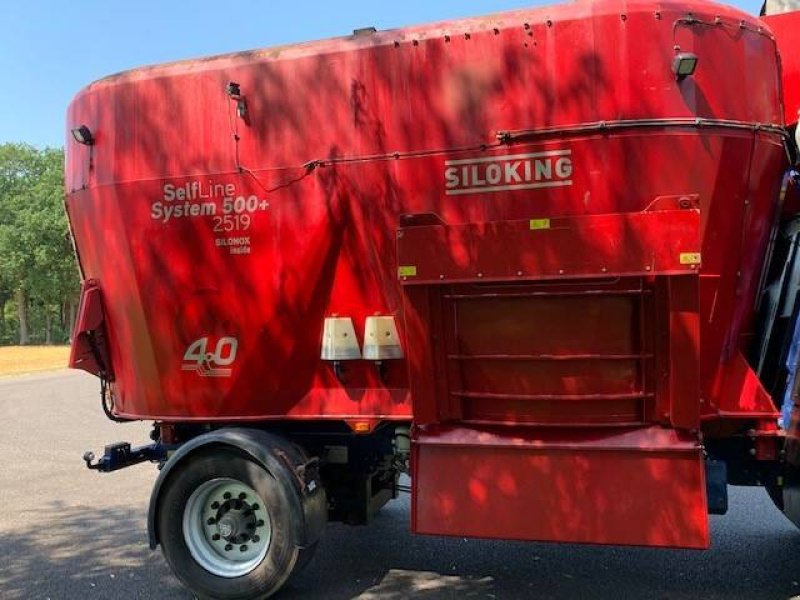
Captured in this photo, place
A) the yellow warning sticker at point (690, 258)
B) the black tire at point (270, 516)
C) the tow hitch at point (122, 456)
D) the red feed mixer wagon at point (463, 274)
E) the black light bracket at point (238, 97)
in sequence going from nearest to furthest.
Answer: the yellow warning sticker at point (690, 258) < the red feed mixer wagon at point (463, 274) < the black tire at point (270, 516) < the black light bracket at point (238, 97) < the tow hitch at point (122, 456)

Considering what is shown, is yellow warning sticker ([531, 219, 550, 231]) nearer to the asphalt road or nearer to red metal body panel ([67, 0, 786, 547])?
red metal body panel ([67, 0, 786, 547])

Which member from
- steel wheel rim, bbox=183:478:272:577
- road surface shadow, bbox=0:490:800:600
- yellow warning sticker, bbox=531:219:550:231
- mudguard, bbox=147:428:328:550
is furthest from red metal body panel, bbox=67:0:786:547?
road surface shadow, bbox=0:490:800:600

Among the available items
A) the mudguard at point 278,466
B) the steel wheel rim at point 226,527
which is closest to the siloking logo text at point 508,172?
the mudguard at point 278,466

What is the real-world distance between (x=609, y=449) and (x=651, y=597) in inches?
46.1

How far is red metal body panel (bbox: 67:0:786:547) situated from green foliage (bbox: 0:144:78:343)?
146 ft

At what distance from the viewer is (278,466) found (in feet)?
13.6

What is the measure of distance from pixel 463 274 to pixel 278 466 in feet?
5.24

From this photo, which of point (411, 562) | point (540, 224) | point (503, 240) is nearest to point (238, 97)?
point (503, 240)

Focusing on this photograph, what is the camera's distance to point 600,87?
3738 millimetres

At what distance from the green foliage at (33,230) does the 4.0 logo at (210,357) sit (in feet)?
145

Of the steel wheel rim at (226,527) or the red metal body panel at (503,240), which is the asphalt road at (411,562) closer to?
the steel wheel rim at (226,527)

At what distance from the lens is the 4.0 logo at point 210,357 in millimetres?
4457

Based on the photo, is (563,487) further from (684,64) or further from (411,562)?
(684,64)

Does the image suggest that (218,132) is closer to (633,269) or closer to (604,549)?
(633,269)
